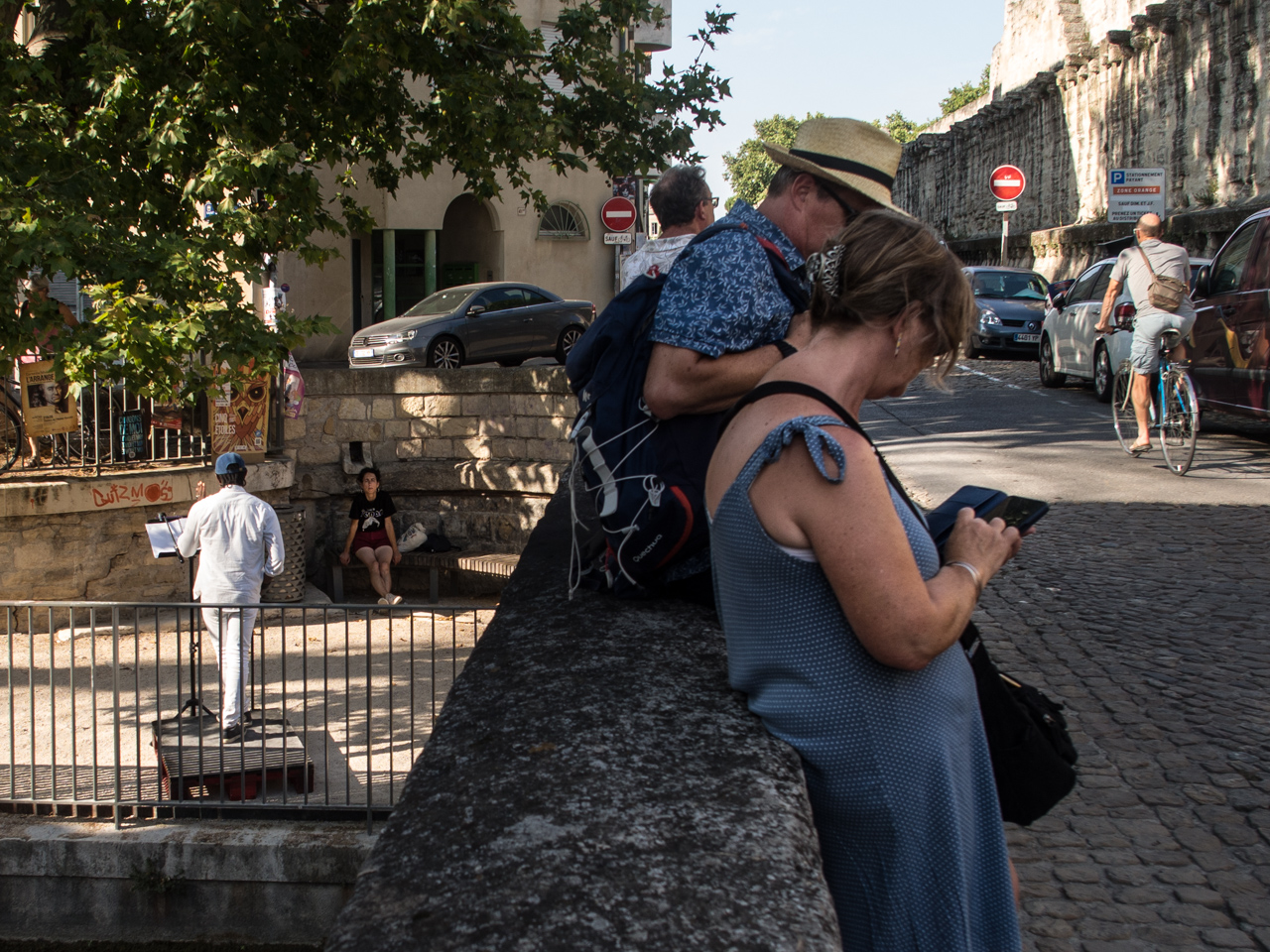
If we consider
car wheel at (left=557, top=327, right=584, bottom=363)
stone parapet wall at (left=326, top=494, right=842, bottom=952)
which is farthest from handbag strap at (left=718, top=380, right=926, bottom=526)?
car wheel at (left=557, top=327, right=584, bottom=363)

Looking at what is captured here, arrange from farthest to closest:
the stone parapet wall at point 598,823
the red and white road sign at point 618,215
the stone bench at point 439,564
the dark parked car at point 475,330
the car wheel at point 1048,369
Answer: the red and white road sign at point 618,215
the dark parked car at point 475,330
the car wheel at point 1048,369
the stone bench at point 439,564
the stone parapet wall at point 598,823

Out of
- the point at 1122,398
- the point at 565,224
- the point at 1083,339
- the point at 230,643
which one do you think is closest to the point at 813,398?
the point at 230,643

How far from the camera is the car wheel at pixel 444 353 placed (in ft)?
69.3

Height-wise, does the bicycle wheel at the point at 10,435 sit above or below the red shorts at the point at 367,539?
above

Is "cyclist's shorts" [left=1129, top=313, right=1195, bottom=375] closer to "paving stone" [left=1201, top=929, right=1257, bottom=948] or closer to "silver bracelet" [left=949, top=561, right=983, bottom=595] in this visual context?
"paving stone" [left=1201, top=929, right=1257, bottom=948]

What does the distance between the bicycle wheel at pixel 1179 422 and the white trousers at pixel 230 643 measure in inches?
288

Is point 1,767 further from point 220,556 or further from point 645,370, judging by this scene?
point 645,370

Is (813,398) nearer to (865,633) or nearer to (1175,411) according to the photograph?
(865,633)

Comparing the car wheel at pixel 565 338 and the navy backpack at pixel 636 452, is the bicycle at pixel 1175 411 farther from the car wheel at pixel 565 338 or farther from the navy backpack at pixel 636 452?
the car wheel at pixel 565 338

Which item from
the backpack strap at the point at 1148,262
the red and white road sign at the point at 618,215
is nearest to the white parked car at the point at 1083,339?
the backpack strap at the point at 1148,262

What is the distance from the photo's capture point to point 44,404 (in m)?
11.8

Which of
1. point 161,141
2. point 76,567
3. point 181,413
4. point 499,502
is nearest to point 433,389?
point 499,502

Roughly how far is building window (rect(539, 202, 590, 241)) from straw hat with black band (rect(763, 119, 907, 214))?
27.4m

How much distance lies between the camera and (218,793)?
7.70 m
